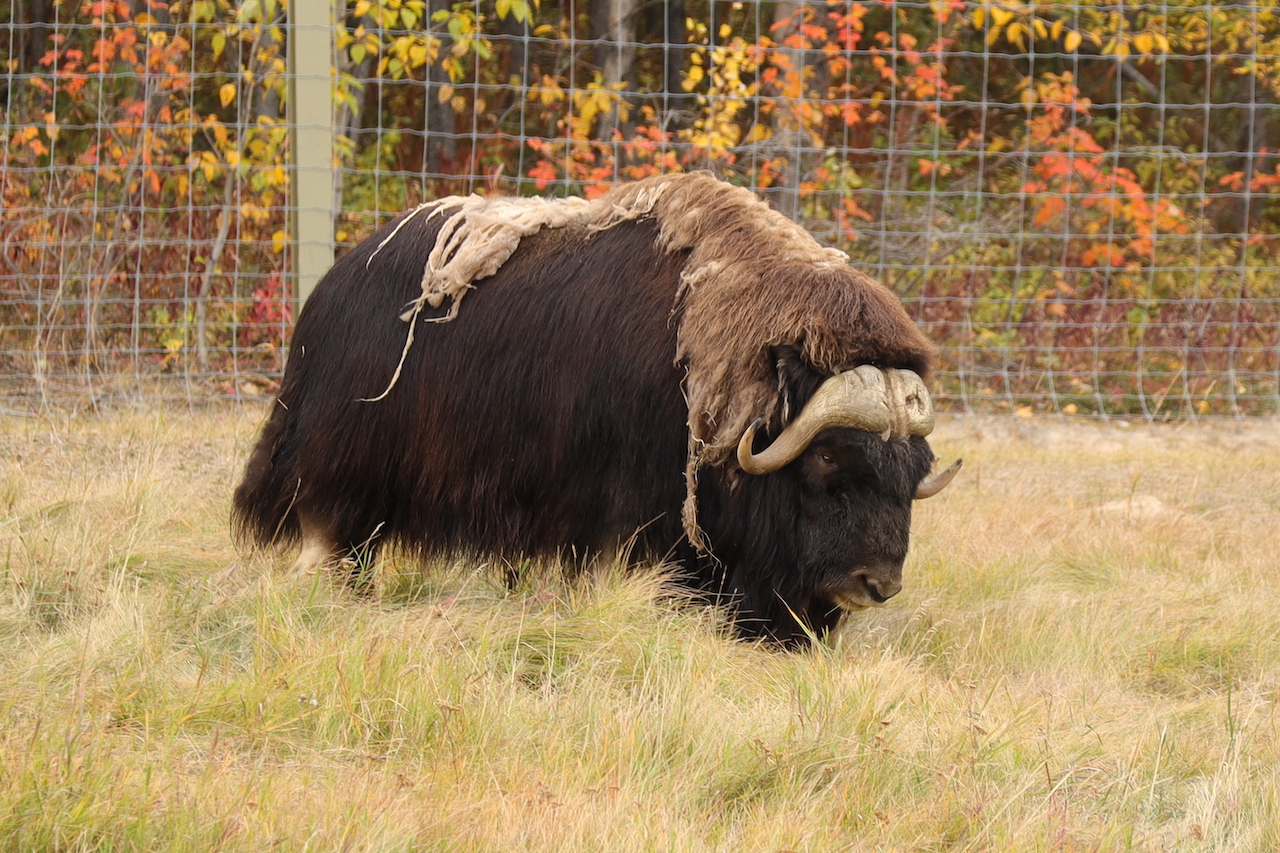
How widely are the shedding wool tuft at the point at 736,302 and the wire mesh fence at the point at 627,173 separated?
2352mm

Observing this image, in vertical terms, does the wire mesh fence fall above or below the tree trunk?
below

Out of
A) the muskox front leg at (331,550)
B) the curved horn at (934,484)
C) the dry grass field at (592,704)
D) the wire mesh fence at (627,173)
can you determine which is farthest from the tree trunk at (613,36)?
the curved horn at (934,484)

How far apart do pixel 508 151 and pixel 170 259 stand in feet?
9.02

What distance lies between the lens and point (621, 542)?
152 inches

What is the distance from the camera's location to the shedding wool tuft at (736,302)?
3.60 meters

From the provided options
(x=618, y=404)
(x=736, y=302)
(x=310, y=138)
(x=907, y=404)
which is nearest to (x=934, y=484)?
(x=907, y=404)

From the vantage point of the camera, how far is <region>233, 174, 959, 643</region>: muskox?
3.58 m

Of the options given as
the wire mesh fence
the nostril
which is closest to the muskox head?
the nostril

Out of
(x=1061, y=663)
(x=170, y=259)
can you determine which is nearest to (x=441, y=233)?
(x=1061, y=663)

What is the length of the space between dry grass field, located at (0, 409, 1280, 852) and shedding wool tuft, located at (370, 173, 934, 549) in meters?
0.49

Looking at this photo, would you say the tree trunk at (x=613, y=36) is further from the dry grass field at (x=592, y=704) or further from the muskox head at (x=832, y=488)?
the muskox head at (x=832, y=488)

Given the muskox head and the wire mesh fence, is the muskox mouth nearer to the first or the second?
the muskox head

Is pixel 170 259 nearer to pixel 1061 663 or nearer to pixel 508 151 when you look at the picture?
pixel 508 151

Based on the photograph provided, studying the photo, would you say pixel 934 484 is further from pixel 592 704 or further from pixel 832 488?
pixel 592 704
